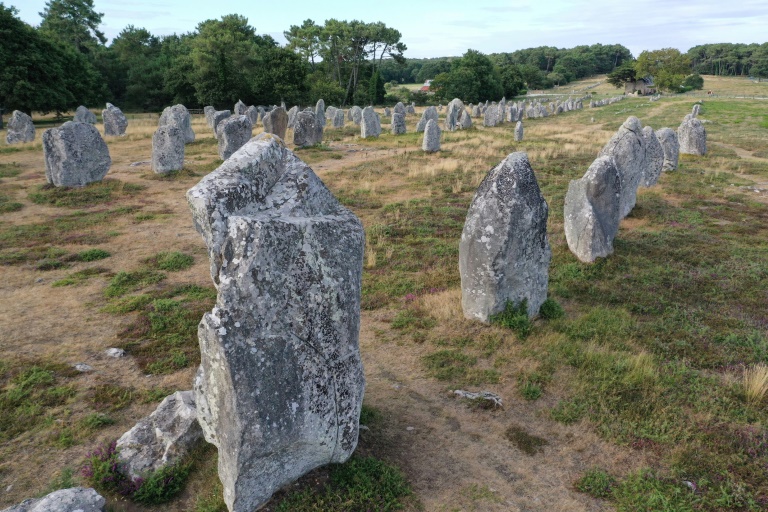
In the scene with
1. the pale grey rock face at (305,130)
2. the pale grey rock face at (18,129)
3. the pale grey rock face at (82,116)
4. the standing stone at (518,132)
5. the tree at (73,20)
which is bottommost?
the standing stone at (518,132)

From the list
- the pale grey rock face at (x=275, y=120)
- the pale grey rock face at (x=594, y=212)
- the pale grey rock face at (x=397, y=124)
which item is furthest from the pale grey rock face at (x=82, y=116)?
the pale grey rock face at (x=594, y=212)

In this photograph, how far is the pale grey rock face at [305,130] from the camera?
2664 cm

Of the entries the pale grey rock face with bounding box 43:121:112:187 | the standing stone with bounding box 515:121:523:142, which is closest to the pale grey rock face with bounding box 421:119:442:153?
the standing stone with bounding box 515:121:523:142

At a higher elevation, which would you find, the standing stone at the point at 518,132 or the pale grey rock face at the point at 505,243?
the standing stone at the point at 518,132

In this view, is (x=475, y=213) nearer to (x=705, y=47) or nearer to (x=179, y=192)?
(x=179, y=192)

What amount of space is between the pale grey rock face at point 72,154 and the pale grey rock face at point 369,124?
16559 mm

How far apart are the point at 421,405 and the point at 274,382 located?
2.69m

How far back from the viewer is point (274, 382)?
4242mm

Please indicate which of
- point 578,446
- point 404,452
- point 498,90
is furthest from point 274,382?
point 498,90

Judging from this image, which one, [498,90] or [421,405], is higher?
[498,90]

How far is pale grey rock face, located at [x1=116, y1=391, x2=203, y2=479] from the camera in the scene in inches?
199

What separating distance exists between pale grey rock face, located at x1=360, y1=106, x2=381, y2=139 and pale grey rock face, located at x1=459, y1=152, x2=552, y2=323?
80.6 ft

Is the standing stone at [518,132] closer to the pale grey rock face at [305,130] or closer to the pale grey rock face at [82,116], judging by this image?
the pale grey rock face at [305,130]

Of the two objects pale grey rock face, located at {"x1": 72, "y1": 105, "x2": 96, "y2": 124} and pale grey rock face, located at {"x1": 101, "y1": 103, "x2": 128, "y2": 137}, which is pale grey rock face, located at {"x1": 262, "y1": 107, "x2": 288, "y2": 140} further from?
pale grey rock face, located at {"x1": 72, "y1": 105, "x2": 96, "y2": 124}
